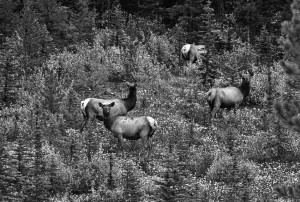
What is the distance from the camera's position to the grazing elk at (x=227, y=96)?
79.2 ft

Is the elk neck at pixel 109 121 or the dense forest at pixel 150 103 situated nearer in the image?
the dense forest at pixel 150 103

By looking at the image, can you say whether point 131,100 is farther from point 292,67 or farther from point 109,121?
point 292,67

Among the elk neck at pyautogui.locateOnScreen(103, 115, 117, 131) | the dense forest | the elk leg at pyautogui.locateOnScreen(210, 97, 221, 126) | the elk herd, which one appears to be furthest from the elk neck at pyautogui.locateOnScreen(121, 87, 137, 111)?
the elk leg at pyautogui.locateOnScreen(210, 97, 221, 126)

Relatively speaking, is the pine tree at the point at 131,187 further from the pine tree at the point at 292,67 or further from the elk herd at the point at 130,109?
the pine tree at the point at 292,67

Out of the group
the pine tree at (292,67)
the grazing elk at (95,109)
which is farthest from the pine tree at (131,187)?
the grazing elk at (95,109)

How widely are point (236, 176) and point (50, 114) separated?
286 inches

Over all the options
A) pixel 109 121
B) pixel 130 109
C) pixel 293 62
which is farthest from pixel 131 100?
pixel 293 62

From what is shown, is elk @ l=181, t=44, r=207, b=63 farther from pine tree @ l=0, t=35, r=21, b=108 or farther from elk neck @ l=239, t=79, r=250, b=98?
pine tree @ l=0, t=35, r=21, b=108

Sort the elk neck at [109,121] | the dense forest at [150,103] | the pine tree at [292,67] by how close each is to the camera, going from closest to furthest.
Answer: the pine tree at [292,67], the dense forest at [150,103], the elk neck at [109,121]

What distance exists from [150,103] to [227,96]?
134 inches

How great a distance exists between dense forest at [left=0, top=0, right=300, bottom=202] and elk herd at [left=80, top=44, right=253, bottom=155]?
1.45ft

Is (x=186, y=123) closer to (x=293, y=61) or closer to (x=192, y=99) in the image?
(x=192, y=99)

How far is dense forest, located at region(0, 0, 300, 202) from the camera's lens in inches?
669

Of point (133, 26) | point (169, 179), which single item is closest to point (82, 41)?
point (133, 26)
